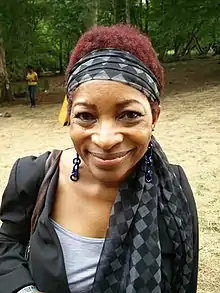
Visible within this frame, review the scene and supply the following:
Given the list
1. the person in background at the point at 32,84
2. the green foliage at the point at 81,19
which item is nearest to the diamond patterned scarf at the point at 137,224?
the green foliage at the point at 81,19

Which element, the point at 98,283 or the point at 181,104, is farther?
the point at 181,104

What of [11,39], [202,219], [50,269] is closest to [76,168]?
[50,269]

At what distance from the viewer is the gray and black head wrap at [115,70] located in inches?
47.3

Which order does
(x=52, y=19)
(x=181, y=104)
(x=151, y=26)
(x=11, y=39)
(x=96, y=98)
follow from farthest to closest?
(x=151, y=26), (x=52, y=19), (x=11, y=39), (x=181, y=104), (x=96, y=98)

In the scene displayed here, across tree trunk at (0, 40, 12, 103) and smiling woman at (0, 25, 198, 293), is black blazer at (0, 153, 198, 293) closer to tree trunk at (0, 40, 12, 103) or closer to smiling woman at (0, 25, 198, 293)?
smiling woman at (0, 25, 198, 293)

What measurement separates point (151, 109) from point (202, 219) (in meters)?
3.24

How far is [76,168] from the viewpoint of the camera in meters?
1.38

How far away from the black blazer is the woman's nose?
0.80ft

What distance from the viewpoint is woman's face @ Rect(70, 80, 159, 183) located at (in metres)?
1.19

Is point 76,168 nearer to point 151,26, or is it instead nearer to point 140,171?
point 140,171

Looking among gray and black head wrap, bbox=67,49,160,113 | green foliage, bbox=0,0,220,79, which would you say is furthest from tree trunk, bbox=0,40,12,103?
gray and black head wrap, bbox=67,49,160,113

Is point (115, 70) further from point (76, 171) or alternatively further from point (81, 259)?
point (81, 259)

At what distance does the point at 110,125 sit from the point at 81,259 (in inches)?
16.1

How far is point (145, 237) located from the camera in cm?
126
